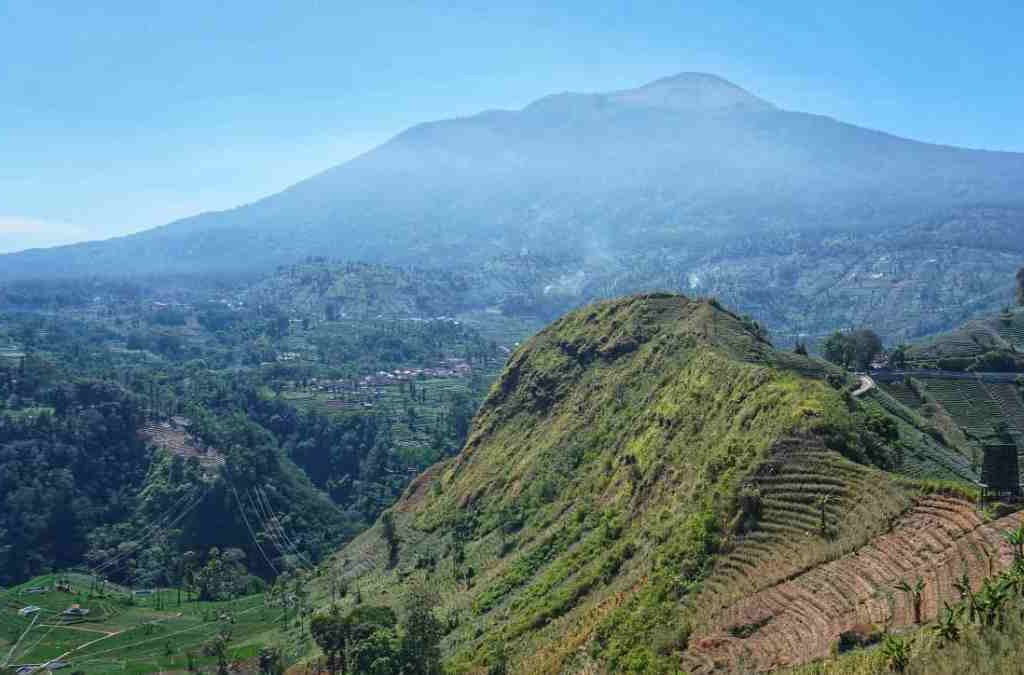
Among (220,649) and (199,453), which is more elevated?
(220,649)

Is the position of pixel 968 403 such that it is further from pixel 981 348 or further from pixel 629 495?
pixel 629 495

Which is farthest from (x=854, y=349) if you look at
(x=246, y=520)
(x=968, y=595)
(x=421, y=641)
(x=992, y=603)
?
(x=246, y=520)

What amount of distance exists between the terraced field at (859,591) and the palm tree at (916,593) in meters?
0.10

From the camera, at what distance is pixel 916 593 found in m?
14.8

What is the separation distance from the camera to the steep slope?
1962cm

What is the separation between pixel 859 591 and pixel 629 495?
548 inches

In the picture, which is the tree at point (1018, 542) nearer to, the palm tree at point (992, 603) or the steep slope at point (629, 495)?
the palm tree at point (992, 603)

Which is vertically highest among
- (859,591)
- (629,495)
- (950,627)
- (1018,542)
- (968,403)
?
(1018,542)

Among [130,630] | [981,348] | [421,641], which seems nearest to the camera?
[421,641]

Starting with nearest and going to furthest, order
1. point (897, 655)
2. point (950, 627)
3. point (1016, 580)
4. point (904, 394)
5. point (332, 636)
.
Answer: point (897, 655) < point (950, 627) < point (1016, 580) < point (332, 636) < point (904, 394)

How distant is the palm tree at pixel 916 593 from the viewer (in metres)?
14.7

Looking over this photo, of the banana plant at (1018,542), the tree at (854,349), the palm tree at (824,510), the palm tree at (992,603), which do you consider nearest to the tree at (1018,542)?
the banana plant at (1018,542)

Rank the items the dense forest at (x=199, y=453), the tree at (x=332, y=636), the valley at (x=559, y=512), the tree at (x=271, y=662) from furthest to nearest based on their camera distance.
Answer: the dense forest at (x=199, y=453) → the tree at (x=271, y=662) → the tree at (x=332, y=636) → the valley at (x=559, y=512)

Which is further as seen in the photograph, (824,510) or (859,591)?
(824,510)
